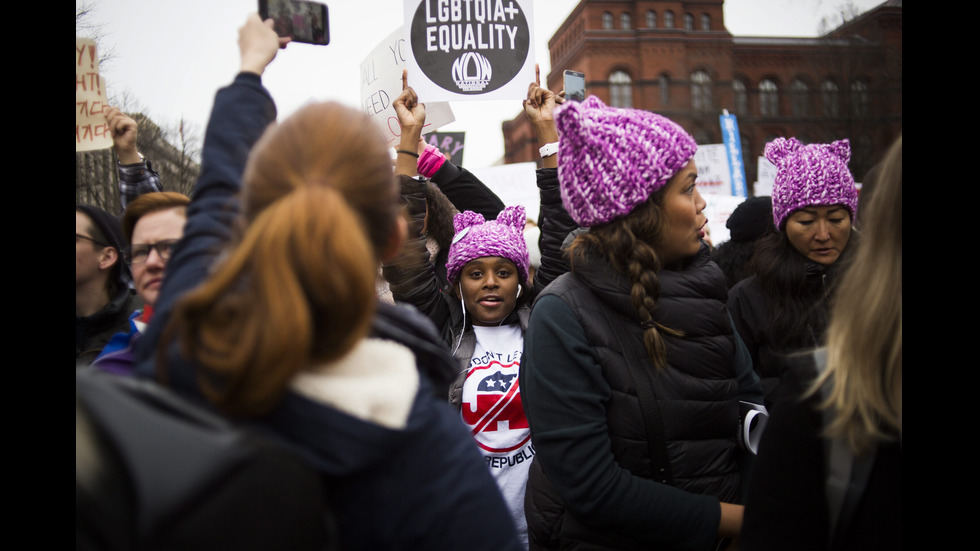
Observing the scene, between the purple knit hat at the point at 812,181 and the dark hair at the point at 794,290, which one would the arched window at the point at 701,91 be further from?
the dark hair at the point at 794,290

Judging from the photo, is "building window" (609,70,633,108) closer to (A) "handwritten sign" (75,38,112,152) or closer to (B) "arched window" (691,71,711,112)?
(B) "arched window" (691,71,711,112)

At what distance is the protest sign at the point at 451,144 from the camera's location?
22.6 ft

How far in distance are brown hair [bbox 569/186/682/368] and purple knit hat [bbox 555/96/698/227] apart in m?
0.04

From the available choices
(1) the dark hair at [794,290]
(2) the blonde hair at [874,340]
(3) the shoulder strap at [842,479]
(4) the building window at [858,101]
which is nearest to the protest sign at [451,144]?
(1) the dark hair at [794,290]

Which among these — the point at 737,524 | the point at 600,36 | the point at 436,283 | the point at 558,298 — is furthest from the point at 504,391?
the point at 600,36

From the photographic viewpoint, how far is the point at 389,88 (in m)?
4.44

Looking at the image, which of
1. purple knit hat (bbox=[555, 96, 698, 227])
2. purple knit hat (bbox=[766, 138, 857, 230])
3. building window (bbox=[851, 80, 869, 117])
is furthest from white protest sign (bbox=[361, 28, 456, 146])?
building window (bbox=[851, 80, 869, 117])

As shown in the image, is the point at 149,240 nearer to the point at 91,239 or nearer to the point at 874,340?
the point at 91,239

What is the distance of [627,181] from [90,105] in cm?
284

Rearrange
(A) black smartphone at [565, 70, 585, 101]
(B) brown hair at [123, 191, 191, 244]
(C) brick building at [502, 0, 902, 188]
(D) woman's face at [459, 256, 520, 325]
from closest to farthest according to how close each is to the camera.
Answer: (B) brown hair at [123, 191, 191, 244] < (D) woman's face at [459, 256, 520, 325] < (A) black smartphone at [565, 70, 585, 101] < (C) brick building at [502, 0, 902, 188]

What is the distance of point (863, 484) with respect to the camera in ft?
3.92

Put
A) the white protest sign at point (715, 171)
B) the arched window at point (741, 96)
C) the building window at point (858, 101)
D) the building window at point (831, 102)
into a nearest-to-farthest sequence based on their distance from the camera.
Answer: the white protest sign at point (715, 171)
the building window at point (858, 101)
the building window at point (831, 102)
the arched window at point (741, 96)

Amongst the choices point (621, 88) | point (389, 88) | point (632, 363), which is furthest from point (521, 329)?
point (621, 88)

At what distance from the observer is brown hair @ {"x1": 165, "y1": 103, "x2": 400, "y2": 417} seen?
36.9 inches
